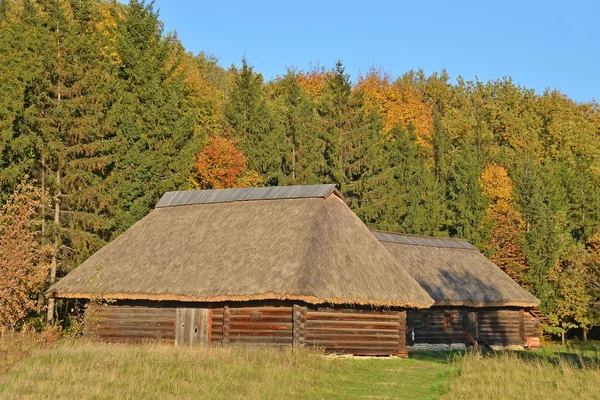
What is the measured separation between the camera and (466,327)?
120 feet

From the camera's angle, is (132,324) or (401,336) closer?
(401,336)

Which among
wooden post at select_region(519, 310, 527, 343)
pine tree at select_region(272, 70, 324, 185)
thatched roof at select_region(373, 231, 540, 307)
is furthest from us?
pine tree at select_region(272, 70, 324, 185)

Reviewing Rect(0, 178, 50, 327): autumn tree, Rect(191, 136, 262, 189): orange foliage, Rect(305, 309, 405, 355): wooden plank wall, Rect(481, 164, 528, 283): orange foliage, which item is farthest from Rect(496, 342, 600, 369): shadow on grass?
Rect(191, 136, 262, 189): orange foliage

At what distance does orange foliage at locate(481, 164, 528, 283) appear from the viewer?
50406 mm

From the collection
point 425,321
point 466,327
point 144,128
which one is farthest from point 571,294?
point 144,128

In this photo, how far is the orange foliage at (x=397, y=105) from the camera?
6538cm

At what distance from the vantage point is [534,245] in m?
48.2

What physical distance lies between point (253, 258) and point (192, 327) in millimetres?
3467

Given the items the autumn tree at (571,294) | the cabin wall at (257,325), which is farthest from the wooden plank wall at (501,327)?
the cabin wall at (257,325)

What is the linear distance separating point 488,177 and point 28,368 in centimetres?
4665

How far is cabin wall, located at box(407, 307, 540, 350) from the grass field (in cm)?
1350

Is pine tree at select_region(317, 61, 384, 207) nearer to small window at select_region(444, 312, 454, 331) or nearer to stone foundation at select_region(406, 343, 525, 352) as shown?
small window at select_region(444, 312, 454, 331)

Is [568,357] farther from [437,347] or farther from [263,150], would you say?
[263,150]

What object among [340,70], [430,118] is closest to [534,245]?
[340,70]
